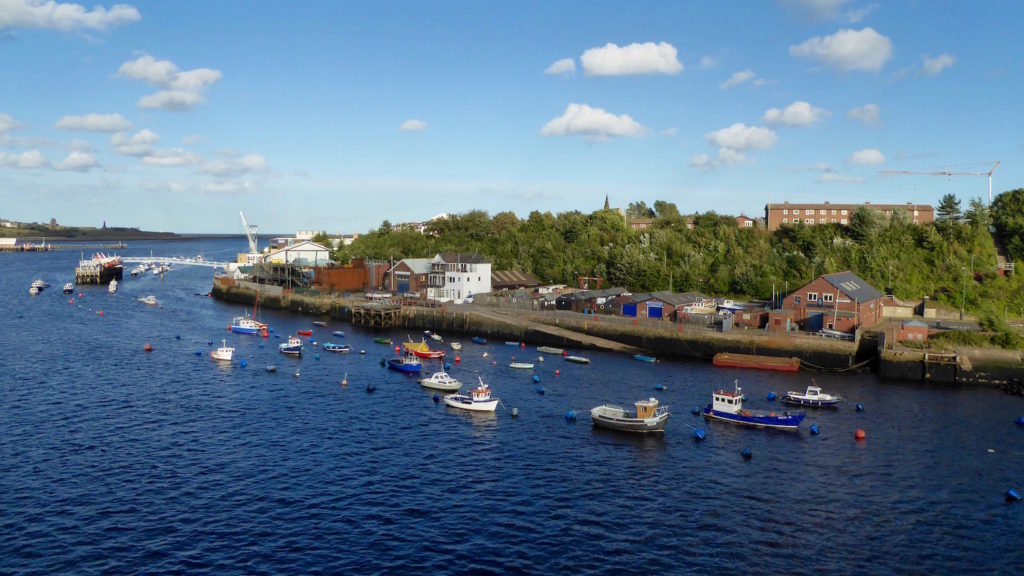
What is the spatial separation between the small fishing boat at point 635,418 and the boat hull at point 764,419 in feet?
19.0

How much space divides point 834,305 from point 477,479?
63142mm

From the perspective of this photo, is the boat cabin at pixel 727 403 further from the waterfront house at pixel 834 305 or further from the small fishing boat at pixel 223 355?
the small fishing boat at pixel 223 355

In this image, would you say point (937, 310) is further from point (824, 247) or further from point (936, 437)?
point (936, 437)

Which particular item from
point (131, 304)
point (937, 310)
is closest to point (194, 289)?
point (131, 304)

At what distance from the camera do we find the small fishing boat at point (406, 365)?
7619 cm

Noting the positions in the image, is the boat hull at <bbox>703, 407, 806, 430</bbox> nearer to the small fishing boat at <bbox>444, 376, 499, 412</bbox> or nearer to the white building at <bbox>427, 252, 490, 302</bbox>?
the small fishing boat at <bbox>444, 376, 499, 412</bbox>

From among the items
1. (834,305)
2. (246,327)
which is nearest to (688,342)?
(834,305)

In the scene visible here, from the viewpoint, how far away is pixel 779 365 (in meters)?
79.5

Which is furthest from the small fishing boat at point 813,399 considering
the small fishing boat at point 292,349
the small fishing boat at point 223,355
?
the small fishing boat at point 223,355

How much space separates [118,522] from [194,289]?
5581 inches

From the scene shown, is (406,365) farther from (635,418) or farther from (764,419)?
(764,419)

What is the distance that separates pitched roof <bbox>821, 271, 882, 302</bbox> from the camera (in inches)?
3415

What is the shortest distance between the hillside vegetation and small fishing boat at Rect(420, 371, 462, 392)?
66.5m

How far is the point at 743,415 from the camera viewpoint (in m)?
57.9
